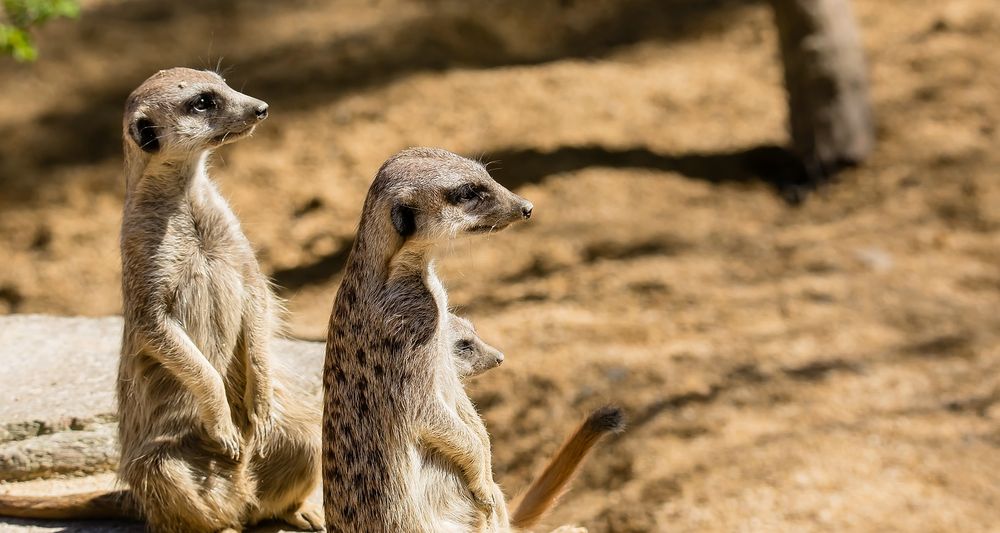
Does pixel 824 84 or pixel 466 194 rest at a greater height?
pixel 466 194

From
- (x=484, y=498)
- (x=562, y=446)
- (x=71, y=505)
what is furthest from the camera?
(x=71, y=505)

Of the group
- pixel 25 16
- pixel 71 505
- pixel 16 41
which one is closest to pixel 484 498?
pixel 71 505

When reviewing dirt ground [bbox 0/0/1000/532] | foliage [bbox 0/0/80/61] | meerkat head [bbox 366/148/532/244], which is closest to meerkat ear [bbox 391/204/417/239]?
meerkat head [bbox 366/148/532/244]

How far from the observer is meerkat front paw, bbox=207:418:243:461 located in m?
2.86

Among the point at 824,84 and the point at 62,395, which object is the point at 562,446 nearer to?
the point at 62,395

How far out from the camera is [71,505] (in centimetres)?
316

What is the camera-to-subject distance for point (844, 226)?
6.11m

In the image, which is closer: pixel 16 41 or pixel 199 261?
pixel 199 261

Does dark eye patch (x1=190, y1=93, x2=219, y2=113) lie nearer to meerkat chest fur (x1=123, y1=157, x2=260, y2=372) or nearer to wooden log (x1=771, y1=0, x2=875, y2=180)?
meerkat chest fur (x1=123, y1=157, x2=260, y2=372)

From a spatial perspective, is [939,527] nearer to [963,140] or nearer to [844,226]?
[844,226]

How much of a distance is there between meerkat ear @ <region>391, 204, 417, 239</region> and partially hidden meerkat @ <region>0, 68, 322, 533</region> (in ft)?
1.90

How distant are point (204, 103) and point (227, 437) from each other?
31.4 inches

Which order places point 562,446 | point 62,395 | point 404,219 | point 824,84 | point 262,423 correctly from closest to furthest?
1. point 404,219
2. point 562,446
3. point 262,423
4. point 62,395
5. point 824,84

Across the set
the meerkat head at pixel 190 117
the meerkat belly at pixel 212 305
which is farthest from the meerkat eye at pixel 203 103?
the meerkat belly at pixel 212 305
